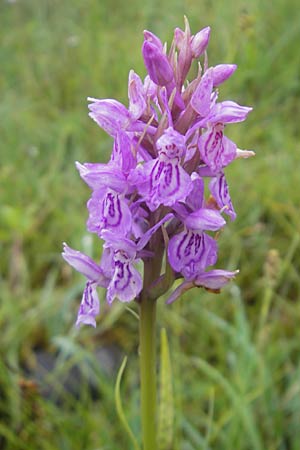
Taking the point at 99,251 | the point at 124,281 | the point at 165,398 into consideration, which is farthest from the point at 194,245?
the point at 99,251

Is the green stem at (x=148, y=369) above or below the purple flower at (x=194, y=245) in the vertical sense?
below

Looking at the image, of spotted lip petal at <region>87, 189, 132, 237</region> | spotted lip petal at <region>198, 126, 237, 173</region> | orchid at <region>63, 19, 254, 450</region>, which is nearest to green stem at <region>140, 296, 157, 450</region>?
orchid at <region>63, 19, 254, 450</region>

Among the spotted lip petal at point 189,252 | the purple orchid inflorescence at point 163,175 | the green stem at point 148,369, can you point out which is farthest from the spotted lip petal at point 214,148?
the green stem at point 148,369

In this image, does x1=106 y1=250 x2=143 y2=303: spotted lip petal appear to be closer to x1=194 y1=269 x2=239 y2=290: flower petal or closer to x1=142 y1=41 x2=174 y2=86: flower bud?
x1=194 y1=269 x2=239 y2=290: flower petal

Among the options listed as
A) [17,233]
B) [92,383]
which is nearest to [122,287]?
[92,383]

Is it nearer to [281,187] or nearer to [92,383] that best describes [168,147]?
[92,383]

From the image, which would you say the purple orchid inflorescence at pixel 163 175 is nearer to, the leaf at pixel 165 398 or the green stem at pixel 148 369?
the green stem at pixel 148 369

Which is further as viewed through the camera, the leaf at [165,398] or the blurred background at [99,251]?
the blurred background at [99,251]

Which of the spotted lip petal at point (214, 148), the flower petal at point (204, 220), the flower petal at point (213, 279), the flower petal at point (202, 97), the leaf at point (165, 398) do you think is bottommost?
the leaf at point (165, 398)
